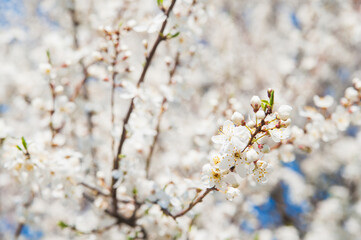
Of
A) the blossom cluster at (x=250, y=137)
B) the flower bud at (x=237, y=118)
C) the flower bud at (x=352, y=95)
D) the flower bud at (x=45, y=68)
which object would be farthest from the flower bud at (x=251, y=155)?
the flower bud at (x=45, y=68)

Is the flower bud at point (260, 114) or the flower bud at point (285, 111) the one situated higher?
the flower bud at point (285, 111)

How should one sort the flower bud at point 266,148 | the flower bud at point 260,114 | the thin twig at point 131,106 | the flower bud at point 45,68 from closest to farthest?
the flower bud at point 260,114
the flower bud at point 266,148
the thin twig at point 131,106
the flower bud at point 45,68

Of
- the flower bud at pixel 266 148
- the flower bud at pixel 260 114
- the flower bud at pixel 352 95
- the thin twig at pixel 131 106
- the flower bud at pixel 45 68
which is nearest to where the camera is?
the flower bud at pixel 260 114

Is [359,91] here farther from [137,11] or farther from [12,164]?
[137,11]

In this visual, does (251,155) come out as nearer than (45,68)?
Yes

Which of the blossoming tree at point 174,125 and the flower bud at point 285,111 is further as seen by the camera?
the blossoming tree at point 174,125

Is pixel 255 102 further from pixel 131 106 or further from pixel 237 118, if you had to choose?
pixel 131 106

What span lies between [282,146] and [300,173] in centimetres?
655

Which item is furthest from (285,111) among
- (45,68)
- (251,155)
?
(45,68)

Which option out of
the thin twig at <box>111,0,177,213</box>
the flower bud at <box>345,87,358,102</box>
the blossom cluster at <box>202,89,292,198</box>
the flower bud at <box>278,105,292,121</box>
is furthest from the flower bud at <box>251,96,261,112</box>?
the flower bud at <box>345,87,358,102</box>

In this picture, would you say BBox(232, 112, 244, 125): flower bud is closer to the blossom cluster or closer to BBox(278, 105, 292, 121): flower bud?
the blossom cluster

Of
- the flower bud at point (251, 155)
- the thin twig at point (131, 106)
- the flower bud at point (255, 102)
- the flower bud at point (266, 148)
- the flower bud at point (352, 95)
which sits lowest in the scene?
the flower bud at point (251, 155)

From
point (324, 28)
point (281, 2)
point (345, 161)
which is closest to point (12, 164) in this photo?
point (324, 28)

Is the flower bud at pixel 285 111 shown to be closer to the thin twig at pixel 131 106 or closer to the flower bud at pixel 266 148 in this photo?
the flower bud at pixel 266 148
